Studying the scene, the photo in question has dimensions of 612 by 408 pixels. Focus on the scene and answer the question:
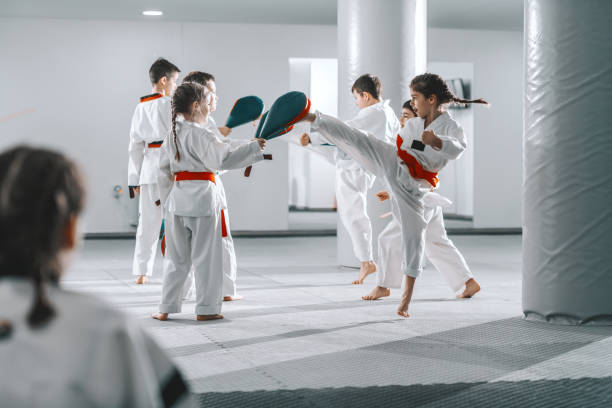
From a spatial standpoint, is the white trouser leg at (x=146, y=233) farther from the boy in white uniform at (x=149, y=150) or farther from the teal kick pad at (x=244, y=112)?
the teal kick pad at (x=244, y=112)

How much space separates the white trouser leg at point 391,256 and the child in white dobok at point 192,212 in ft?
3.48

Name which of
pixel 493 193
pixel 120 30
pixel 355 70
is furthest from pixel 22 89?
pixel 493 193

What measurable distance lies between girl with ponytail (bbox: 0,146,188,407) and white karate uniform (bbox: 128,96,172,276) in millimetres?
3950

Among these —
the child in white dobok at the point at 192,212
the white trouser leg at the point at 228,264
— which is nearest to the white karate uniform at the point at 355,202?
the white trouser leg at the point at 228,264

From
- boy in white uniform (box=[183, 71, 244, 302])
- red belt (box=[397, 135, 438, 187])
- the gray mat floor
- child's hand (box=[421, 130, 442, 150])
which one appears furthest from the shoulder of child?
boy in white uniform (box=[183, 71, 244, 302])

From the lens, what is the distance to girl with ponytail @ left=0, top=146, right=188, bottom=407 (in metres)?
0.91

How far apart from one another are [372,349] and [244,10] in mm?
6558

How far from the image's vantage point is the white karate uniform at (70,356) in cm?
91

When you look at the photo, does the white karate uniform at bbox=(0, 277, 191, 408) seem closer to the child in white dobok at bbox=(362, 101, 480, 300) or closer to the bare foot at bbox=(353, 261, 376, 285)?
the child in white dobok at bbox=(362, 101, 480, 300)

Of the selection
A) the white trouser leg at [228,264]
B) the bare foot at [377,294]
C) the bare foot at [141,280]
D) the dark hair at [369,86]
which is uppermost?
the dark hair at [369,86]

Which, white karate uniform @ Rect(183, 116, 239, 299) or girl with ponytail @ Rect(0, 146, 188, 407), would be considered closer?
girl with ponytail @ Rect(0, 146, 188, 407)

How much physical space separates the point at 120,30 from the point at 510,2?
16.5 ft

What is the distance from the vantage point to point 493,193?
10172mm

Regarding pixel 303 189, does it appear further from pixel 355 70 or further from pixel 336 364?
pixel 336 364
